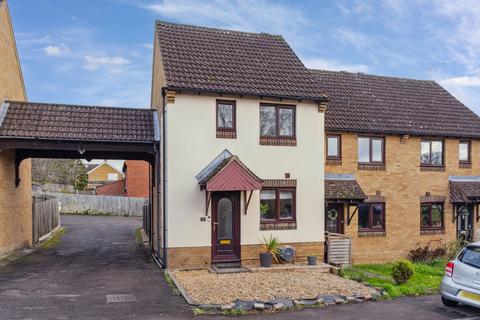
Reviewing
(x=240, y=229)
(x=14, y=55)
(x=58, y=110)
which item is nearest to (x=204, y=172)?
(x=240, y=229)

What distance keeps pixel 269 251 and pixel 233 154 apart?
3361mm

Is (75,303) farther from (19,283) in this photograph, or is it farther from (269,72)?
(269,72)

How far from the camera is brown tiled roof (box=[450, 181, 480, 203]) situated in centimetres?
1997

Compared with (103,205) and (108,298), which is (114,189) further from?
(108,298)

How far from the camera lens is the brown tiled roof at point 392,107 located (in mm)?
19188

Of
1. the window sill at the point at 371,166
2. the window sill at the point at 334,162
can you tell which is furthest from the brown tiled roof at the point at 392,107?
the window sill at the point at 371,166

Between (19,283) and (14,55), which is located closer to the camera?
(19,283)

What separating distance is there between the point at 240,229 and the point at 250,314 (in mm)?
5622

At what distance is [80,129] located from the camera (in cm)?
1577

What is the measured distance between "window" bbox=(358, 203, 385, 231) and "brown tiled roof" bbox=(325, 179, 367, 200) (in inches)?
45.2

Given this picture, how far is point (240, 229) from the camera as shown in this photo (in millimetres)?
15578

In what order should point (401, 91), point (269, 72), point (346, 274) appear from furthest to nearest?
point (401, 91) < point (269, 72) < point (346, 274)

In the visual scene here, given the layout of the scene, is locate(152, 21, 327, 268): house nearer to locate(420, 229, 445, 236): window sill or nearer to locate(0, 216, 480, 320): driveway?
locate(0, 216, 480, 320): driveway

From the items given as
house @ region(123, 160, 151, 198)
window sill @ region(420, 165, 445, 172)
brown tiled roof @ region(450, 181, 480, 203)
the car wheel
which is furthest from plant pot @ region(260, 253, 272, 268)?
house @ region(123, 160, 151, 198)
